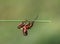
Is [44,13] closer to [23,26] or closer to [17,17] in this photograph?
[17,17]

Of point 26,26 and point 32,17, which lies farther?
point 32,17

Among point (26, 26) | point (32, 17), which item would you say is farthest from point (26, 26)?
point (32, 17)

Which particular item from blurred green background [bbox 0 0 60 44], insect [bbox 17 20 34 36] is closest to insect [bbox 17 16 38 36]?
insect [bbox 17 20 34 36]

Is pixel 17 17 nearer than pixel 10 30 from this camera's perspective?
No

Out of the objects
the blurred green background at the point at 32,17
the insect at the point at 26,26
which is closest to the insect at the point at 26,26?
the insect at the point at 26,26

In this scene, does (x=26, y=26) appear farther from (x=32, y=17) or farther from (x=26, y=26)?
(x=32, y=17)

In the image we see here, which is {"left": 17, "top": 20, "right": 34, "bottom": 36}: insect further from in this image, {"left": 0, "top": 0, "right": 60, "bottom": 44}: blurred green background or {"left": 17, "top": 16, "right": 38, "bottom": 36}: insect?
{"left": 0, "top": 0, "right": 60, "bottom": 44}: blurred green background

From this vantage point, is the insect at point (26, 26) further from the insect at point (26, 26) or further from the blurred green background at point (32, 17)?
the blurred green background at point (32, 17)

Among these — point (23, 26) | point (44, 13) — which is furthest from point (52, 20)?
point (23, 26)
